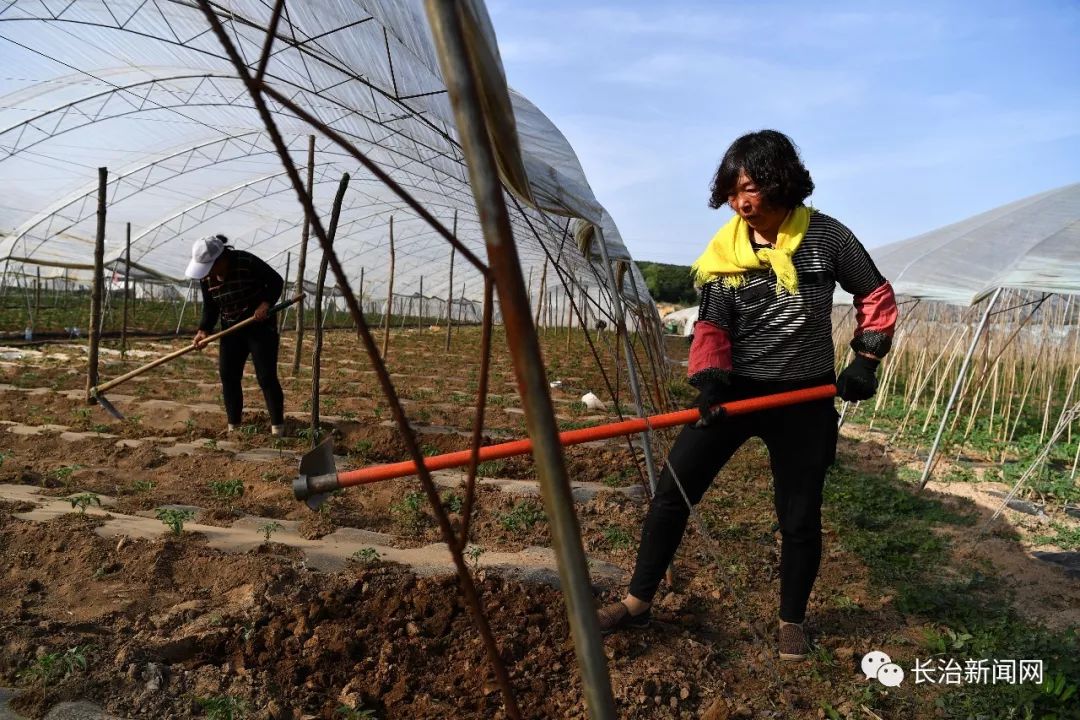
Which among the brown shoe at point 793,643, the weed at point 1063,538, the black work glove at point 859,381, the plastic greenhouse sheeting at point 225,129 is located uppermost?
the plastic greenhouse sheeting at point 225,129

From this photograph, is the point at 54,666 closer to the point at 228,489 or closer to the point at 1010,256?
the point at 228,489

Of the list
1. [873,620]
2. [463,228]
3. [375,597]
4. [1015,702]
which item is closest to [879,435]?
[873,620]

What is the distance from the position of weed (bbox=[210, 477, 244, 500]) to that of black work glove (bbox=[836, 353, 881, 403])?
3.28 meters

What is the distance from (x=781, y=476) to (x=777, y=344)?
50 cm

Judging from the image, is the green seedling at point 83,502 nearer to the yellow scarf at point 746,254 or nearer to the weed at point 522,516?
the weed at point 522,516

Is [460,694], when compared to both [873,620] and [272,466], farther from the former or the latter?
[272,466]

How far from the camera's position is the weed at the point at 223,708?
1.96 metres

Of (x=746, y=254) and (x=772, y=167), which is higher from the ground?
(x=772, y=167)

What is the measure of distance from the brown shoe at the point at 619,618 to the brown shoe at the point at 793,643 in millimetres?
516

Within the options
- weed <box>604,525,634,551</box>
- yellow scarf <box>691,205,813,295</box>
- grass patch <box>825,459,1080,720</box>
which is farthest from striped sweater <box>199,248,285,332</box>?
grass patch <box>825,459,1080,720</box>

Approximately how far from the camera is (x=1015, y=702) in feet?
8.05

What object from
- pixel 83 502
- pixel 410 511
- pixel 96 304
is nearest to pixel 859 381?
pixel 410 511

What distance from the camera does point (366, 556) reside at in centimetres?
316

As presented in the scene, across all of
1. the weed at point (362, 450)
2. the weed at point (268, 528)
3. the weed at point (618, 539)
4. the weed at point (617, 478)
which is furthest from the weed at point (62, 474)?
the weed at point (617, 478)
